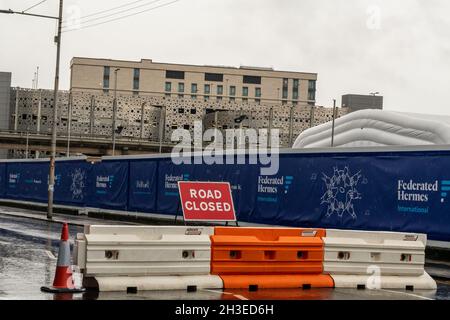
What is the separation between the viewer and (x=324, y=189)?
2483 centimetres

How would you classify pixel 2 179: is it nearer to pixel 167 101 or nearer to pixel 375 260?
pixel 375 260

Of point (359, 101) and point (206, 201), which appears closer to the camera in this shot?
point (206, 201)

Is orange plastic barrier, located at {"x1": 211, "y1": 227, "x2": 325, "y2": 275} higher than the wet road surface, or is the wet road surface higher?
orange plastic barrier, located at {"x1": 211, "y1": 227, "x2": 325, "y2": 275}

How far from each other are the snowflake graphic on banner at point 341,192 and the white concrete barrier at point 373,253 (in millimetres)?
8427

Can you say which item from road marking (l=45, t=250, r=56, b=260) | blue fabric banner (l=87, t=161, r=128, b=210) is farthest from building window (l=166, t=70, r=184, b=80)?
road marking (l=45, t=250, r=56, b=260)

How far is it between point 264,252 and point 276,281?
55 cm

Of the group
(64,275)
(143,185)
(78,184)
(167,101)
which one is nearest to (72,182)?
(78,184)

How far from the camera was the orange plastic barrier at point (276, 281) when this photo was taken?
1316 cm

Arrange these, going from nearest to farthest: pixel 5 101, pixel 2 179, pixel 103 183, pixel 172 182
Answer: pixel 172 182 → pixel 103 183 → pixel 2 179 → pixel 5 101

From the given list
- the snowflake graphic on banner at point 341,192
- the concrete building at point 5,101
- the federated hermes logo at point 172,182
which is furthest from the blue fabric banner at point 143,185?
the concrete building at point 5,101

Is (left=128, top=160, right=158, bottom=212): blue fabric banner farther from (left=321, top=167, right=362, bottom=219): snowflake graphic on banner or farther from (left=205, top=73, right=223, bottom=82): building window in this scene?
(left=205, top=73, right=223, bottom=82): building window

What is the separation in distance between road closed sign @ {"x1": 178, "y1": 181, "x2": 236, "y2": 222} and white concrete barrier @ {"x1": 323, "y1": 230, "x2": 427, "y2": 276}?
6.24 meters

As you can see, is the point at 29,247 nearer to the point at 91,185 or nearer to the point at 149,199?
the point at 149,199

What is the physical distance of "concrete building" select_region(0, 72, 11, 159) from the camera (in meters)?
156
